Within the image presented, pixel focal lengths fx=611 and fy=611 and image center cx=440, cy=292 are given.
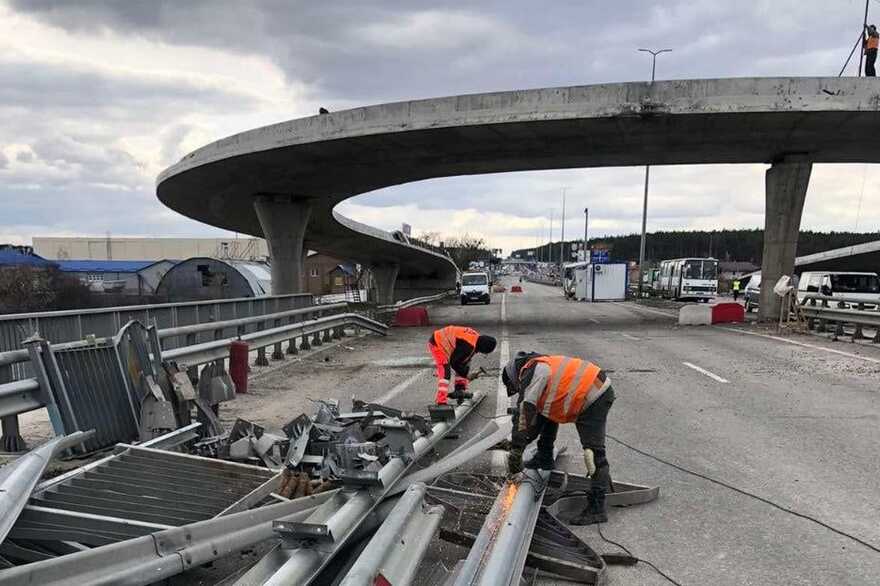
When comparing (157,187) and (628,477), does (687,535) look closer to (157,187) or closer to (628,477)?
(628,477)

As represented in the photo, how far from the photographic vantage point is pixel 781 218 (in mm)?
20141

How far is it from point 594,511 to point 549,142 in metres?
15.7

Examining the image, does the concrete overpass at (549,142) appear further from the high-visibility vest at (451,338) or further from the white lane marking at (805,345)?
the high-visibility vest at (451,338)

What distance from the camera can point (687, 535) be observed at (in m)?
3.96

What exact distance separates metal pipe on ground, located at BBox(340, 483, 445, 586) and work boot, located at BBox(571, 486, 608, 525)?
3.71 ft

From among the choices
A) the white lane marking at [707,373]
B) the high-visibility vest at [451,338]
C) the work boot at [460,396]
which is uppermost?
the high-visibility vest at [451,338]

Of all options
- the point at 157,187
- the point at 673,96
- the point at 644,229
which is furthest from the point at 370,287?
the point at 673,96

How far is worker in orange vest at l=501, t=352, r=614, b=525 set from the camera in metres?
4.25

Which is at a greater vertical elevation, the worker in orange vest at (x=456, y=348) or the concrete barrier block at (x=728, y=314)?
the worker in orange vest at (x=456, y=348)

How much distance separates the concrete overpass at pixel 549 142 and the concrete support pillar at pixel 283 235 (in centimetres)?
5

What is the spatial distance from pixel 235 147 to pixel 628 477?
16.8m

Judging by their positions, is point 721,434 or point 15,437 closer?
point 15,437

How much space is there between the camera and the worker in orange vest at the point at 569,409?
4.25 meters

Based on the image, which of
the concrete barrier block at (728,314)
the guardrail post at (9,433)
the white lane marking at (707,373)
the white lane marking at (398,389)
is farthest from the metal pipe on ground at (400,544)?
the concrete barrier block at (728,314)
